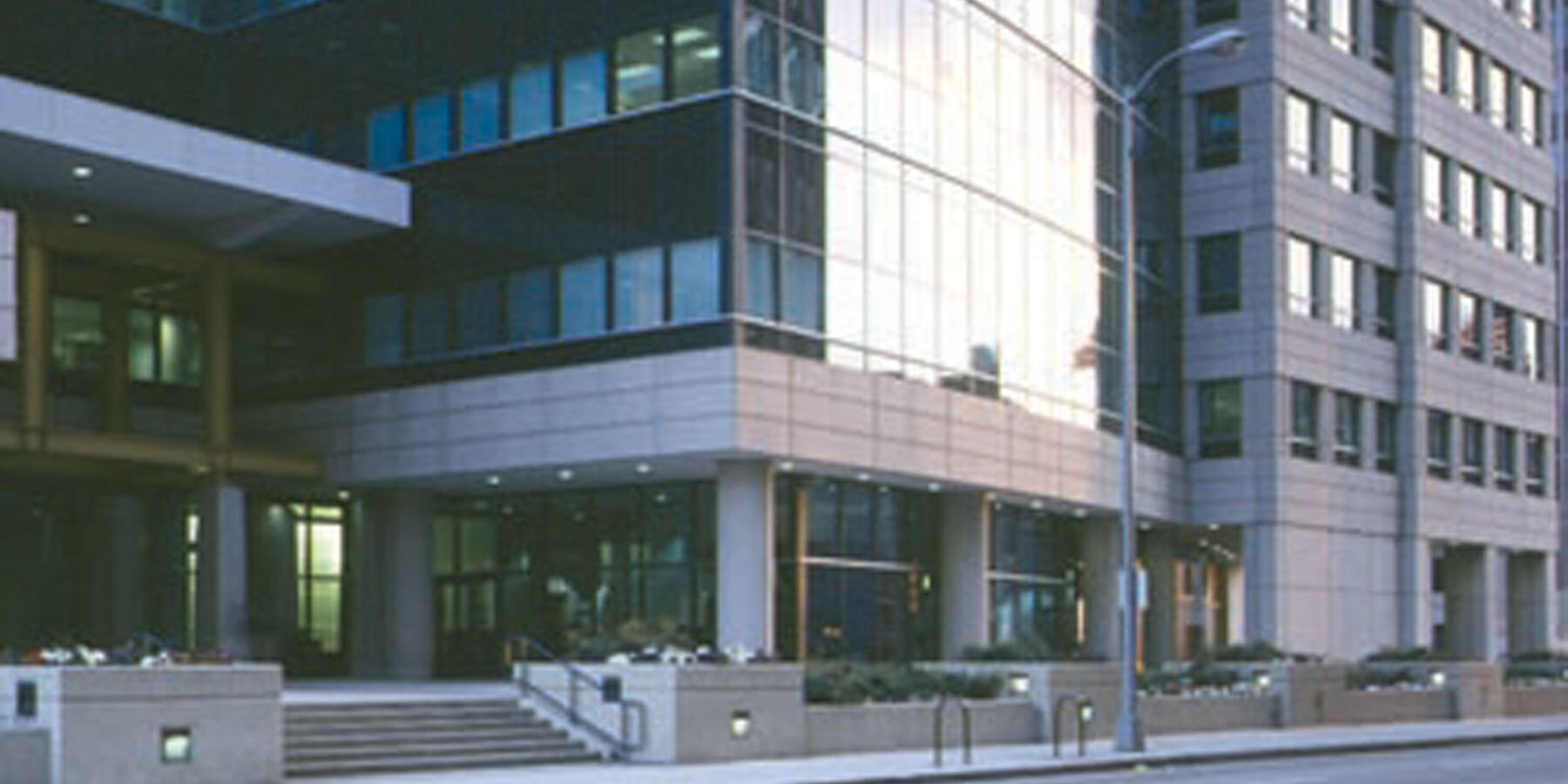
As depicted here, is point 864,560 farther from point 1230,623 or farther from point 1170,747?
point 1230,623

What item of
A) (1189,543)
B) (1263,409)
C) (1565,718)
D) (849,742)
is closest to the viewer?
(849,742)

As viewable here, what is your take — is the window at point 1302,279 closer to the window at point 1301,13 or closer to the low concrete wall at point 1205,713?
the window at point 1301,13

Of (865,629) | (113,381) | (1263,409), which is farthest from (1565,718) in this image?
(113,381)

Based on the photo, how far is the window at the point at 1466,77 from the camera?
69438mm

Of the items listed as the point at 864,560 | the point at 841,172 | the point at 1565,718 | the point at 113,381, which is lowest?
the point at 1565,718

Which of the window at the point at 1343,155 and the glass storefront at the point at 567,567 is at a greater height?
the window at the point at 1343,155

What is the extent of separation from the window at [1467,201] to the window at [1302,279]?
30.9 feet

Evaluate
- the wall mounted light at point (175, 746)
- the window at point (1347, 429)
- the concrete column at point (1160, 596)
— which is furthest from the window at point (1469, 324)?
the wall mounted light at point (175, 746)

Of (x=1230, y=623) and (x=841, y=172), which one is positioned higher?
(x=841, y=172)

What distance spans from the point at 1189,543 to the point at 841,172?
2497 cm

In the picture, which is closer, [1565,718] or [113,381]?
[113,381]

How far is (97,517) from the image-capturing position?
157ft

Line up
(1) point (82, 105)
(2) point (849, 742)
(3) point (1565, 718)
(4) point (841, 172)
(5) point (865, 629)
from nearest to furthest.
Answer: (2) point (849, 742) < (1) point (82, 105) < (4) point (841, 172) < (5) point (865, 629) < (3) point (1565, 718)

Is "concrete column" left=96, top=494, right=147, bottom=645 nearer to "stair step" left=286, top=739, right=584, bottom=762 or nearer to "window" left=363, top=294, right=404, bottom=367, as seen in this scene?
"window" left=363, top=294, right=404, bottom=367
